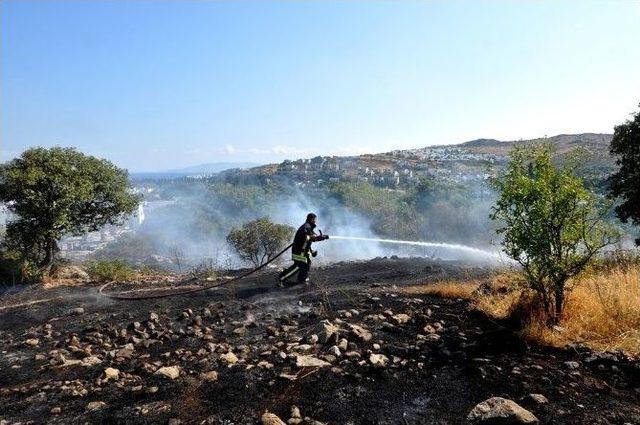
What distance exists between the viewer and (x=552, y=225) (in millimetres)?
6043

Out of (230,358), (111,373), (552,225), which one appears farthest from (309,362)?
(552,225)

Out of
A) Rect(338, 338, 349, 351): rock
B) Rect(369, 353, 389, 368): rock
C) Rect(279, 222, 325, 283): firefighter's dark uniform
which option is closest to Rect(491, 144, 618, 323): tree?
Rect(369, 353, 389, 368): rock

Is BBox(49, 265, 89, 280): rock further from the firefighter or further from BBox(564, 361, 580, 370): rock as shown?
BBox(564, 361, 580, 370): rock

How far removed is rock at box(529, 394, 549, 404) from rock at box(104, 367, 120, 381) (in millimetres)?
4793

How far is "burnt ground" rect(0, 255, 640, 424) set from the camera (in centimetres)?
422

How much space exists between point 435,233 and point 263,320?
51.3 meters

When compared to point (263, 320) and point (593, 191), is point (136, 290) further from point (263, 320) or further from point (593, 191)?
point (593, 191)

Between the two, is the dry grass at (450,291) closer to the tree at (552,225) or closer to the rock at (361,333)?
the tree at (552,225)

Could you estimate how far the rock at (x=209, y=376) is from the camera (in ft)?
16.5

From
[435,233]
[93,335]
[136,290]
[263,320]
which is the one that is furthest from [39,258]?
[435,233]

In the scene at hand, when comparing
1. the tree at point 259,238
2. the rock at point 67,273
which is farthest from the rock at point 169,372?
the tree at point 259,238

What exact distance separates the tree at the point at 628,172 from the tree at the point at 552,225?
11452mm

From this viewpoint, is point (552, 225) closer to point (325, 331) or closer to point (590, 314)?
point (590, 314)

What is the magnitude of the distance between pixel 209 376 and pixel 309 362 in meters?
1.23
